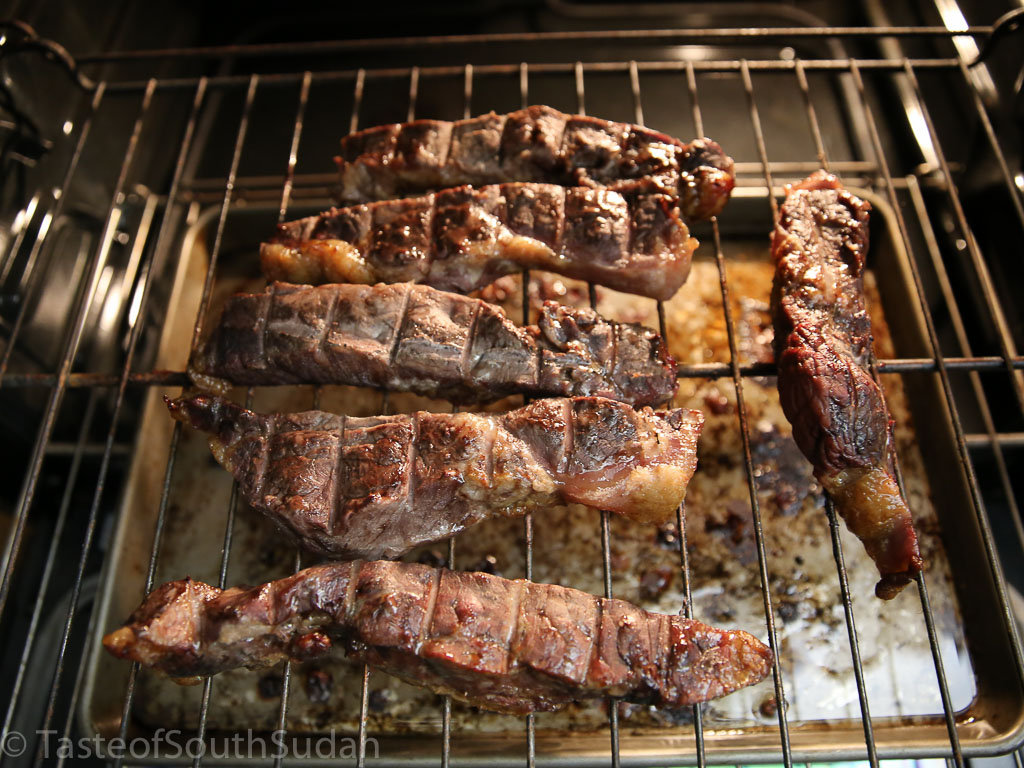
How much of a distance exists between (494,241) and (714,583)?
1.73m

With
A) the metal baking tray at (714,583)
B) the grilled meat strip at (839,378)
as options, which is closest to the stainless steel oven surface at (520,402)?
the metal baking tray at (714,583)

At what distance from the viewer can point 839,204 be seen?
2906mm

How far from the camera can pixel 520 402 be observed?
3291 millimetres

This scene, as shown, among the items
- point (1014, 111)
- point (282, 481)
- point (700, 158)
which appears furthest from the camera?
point (1014, 111)

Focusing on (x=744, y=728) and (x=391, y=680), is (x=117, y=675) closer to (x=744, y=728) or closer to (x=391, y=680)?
(x=391, y=680)

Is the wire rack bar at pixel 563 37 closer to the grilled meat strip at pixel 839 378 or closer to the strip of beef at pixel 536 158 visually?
the strip of beef at pixel 536 158

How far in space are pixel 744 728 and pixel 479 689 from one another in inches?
48.0

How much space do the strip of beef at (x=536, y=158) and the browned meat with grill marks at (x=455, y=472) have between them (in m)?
1.12

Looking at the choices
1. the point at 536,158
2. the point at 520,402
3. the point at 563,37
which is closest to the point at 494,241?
the point at 536,158

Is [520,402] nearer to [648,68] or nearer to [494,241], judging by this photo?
[494,241]

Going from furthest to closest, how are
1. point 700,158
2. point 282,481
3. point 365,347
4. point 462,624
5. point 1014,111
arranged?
point 1014,111 → point 700,158 → point 365,347 → point 282,481 → point 462,624

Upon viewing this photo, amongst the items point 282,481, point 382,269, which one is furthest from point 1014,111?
point 282,481

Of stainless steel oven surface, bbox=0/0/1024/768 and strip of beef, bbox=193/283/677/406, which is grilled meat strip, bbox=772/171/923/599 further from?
strip of beef, bbox=193/283/677/406

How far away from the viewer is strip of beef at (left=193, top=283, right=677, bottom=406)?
264 cm
